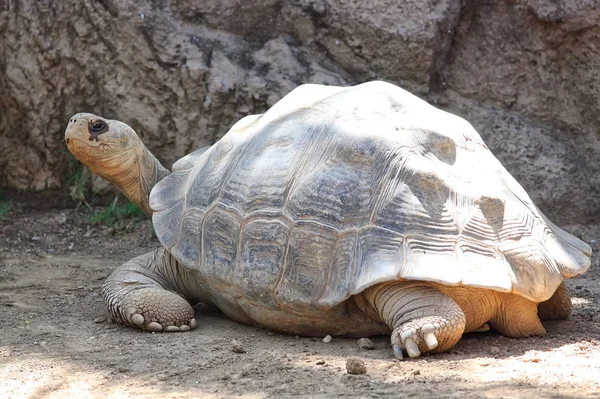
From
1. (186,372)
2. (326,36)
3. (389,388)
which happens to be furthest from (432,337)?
(326,36)

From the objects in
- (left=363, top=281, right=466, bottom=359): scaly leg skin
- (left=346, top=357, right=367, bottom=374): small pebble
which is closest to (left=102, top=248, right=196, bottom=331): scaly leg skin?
(left=363, top=281, right=466, bottom=359): scaly leg skin

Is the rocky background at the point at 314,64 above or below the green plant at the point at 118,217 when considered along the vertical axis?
above

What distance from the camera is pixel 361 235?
3844mm

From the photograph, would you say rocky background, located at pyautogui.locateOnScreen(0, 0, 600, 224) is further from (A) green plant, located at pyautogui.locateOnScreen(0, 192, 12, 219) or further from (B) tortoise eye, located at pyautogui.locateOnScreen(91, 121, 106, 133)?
(B) tortoise eye, located at pyautogui.locateOnScreen(91, 121, 106, 133)

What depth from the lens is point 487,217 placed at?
12.8ft

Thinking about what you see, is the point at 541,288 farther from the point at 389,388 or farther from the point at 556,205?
the point at 556,205

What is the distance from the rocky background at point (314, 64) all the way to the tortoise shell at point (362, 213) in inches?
82.1

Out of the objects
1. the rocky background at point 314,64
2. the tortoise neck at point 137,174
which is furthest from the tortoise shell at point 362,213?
the rocky background at point 314,64

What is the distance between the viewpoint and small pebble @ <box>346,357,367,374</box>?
3465 mm

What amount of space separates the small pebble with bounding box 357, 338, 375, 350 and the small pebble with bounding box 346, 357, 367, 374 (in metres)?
0.46

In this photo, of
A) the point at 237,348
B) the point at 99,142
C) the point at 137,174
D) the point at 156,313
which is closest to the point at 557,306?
the point at 237,348

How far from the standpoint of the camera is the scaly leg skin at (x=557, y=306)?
434cm

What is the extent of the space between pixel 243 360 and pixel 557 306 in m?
1.64

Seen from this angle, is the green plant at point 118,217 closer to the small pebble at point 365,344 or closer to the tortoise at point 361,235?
the tortoise at point 361,235
